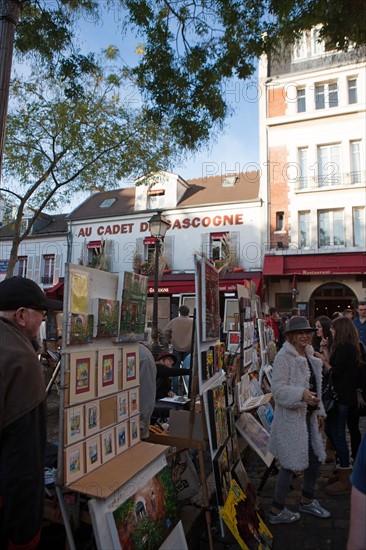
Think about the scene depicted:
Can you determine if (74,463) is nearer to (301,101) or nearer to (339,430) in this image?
Result: (339,430)

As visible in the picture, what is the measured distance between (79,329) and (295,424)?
6.79 ft

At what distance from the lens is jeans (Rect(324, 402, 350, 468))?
13.0 feet

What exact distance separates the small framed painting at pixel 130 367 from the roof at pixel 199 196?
16.1 metres

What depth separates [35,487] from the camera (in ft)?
5.34

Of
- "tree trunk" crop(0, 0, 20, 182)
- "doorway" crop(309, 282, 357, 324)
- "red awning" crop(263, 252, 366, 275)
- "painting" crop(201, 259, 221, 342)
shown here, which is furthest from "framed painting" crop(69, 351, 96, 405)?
"doorway" crop(309, 282, 357, 324)

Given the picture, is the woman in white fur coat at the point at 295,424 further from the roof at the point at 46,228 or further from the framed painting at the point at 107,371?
the roof at the point at 46,228

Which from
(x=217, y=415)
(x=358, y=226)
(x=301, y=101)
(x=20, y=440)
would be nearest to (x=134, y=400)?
(x=217, y=415)

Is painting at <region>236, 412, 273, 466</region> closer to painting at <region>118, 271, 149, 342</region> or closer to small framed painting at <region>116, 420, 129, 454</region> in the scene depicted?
small framed painting at <region>116, 420, 129, 454</region>

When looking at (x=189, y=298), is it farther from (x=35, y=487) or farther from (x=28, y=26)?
(x=35, y=487)

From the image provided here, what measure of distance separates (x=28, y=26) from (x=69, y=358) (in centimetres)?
337

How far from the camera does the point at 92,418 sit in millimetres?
2354

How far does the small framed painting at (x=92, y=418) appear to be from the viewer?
2.31 m

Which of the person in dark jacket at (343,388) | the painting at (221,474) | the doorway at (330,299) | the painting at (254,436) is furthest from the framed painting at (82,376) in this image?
the doorway at (330,299)

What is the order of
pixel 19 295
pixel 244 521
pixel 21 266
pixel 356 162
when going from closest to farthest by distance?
pixel 19 295 → pixel 244 521 → pixel 356 162 → pixel 21 266
